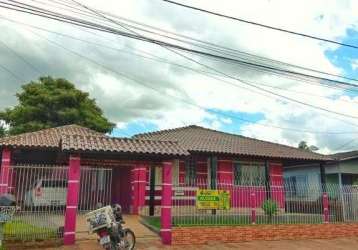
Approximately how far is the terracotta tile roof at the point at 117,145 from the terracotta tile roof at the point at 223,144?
564 cm

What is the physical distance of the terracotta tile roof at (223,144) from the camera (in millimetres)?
19828

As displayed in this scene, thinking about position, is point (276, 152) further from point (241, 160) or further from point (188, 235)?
point (188, 235)

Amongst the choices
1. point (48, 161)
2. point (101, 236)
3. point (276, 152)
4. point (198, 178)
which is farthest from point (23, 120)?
point (101, 236)

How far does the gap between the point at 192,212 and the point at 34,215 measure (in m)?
4.85

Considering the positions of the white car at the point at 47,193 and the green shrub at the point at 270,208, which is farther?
the green shrub at the point at 270,208

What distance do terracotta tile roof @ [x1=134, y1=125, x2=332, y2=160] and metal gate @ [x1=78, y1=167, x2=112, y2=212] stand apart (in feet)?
20.0

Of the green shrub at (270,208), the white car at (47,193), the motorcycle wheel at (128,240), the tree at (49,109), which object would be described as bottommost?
the motorcycle wheel at (128,240)

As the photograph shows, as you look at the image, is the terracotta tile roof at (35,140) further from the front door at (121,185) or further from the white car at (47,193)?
the white car at (47,193)

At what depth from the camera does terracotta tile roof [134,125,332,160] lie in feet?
65.1

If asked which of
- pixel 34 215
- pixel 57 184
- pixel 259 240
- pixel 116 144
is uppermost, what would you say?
pixel 116 144

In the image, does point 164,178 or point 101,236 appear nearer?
point 101,236

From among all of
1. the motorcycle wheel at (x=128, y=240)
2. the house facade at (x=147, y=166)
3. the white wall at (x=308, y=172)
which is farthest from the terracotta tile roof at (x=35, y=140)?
the white wall at (x=308, y=172)

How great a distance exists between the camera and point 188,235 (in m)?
12.5

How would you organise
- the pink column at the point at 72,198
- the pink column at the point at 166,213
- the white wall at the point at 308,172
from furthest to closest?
the white wall at the point at 308,172, the pink column at the point at 166,213, the pink column at the point at 72,198
